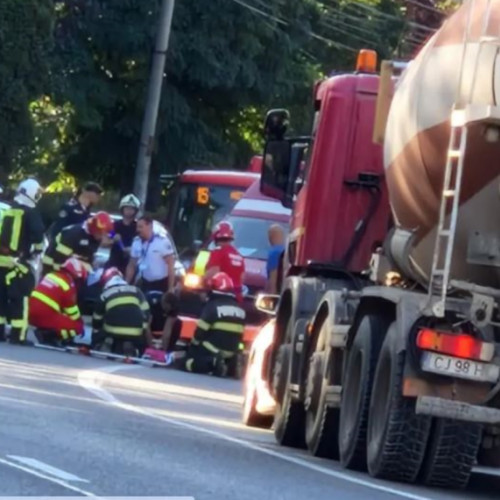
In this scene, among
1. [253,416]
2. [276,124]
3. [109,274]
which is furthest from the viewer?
[109,274]

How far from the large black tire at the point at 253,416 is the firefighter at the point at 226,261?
6.91 m

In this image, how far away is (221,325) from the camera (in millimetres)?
24531

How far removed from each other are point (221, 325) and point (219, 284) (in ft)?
1.57

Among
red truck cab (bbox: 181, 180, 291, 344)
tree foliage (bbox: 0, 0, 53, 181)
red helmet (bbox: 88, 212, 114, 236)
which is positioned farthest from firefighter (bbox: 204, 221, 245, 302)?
tree foliage (bbox: 0, 0, 53, 181)

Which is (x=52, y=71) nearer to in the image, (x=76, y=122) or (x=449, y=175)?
(x=76, y=122)

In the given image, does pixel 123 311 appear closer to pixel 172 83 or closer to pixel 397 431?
pixel 397 431

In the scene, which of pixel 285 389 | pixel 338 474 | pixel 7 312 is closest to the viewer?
pixel 338 474

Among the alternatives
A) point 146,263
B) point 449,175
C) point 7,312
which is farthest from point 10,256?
point 449,175

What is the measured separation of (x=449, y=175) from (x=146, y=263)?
602 inches

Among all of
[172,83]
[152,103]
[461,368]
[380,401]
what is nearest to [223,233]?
[380,401]

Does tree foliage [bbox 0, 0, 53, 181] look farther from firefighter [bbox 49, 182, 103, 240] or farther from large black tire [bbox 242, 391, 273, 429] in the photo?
large black tire [bbox 242, 391, 273, 429]

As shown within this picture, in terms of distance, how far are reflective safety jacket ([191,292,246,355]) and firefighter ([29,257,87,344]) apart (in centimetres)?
166

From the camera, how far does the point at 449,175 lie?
12492 mm

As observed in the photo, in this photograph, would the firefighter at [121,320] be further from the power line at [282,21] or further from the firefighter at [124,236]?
the power line at [282,21]
